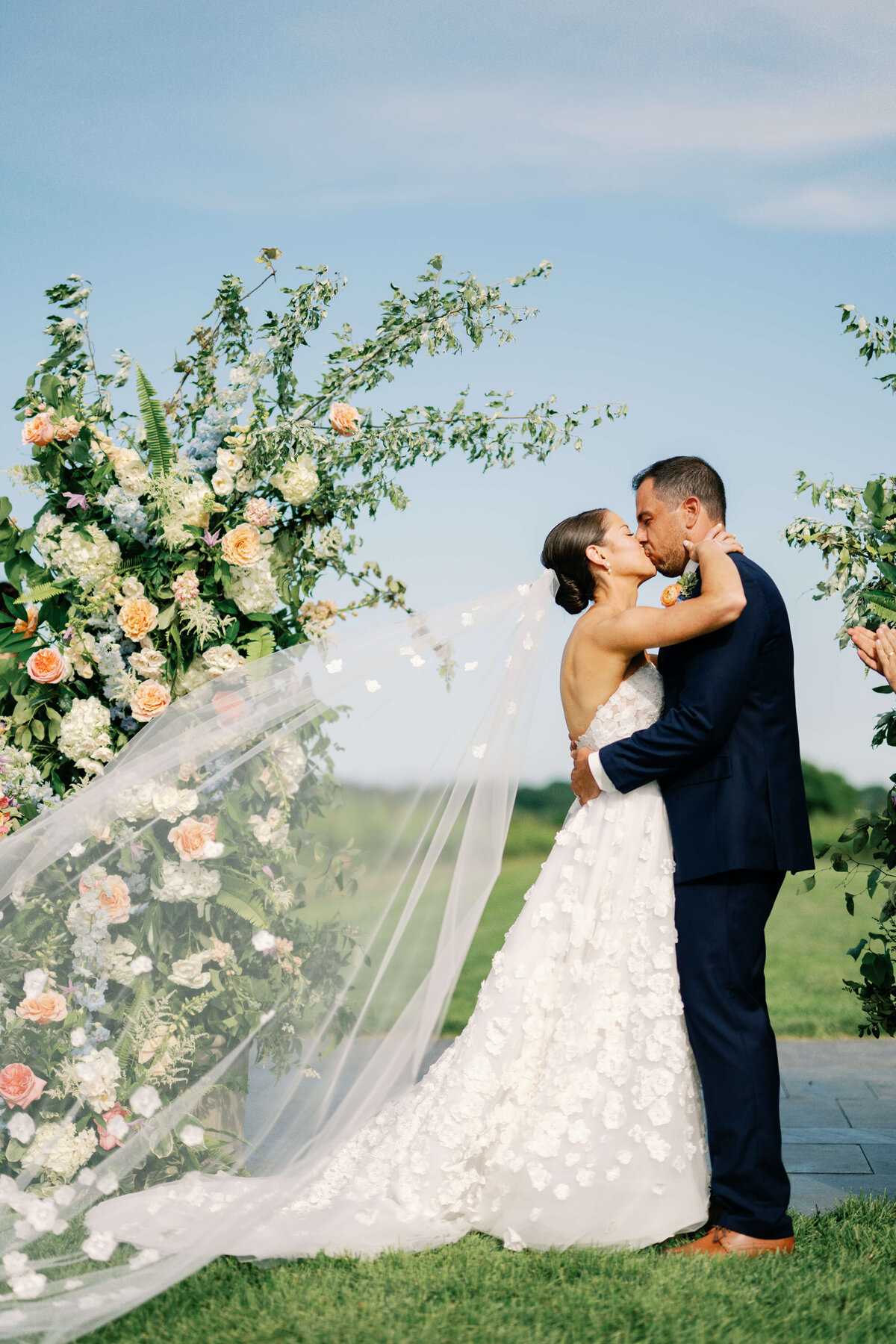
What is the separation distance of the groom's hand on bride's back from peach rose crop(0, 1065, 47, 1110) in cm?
194

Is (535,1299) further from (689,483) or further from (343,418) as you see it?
(343,418)

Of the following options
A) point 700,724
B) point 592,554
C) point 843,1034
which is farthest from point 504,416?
point 843,1034

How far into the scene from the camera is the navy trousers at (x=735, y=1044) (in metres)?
3.46

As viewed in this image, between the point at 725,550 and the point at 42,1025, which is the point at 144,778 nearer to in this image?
the point at 42,1025

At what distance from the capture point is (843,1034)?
8.55m

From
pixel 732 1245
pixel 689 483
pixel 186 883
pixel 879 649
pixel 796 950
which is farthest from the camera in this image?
pixel 796 950

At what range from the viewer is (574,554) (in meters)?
4.01

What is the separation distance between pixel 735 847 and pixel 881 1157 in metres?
2.29

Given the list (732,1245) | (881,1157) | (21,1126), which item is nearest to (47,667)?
(21,1126)

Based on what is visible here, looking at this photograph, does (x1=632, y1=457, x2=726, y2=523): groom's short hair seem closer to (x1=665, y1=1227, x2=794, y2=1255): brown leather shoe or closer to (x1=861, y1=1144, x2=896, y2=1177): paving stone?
(x1=665, y1=1227, x2=794, y2=1255): brown leather shoe

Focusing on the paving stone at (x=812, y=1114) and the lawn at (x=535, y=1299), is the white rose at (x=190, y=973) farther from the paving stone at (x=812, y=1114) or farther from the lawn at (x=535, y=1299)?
the paving stone at (x=812, y=1114)

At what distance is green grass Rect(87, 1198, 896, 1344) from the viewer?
2.95m

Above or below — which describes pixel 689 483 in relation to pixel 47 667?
above

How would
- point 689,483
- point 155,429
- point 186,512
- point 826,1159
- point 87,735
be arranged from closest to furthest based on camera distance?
1. point 689,483
2. point 87,735
3. point 186,512
4. point 155,429
5. point 826,1159
